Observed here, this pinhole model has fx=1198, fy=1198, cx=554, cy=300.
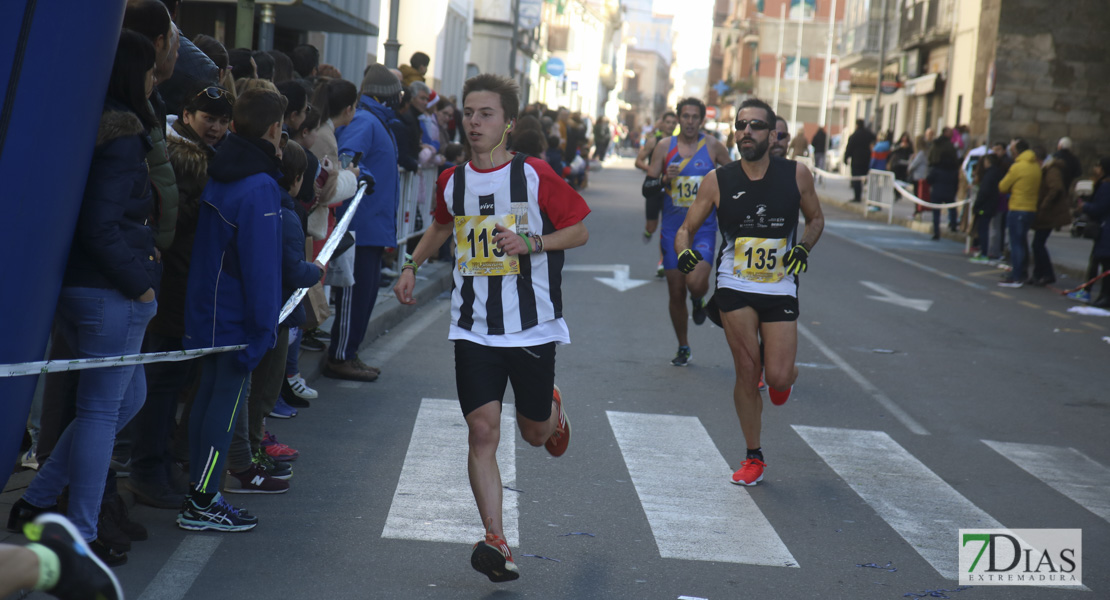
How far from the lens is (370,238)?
808 cm

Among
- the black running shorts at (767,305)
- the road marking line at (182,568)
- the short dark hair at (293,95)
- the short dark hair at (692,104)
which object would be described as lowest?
the road marking line at (182,568)

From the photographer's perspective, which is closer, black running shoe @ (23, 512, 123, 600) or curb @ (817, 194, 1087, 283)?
black running shoe @ (23, 512, 123, 600)

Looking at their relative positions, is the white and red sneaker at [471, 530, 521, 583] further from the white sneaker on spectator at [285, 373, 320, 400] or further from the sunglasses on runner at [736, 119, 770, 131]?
the white sneaker on spectator at [285, 373, 320, 400]

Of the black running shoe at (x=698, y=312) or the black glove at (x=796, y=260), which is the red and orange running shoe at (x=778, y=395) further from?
the black running shoe at (x=698, y=312)

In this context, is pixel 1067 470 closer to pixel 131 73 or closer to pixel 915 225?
pixel 131 73

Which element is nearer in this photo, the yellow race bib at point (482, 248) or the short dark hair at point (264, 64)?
the yellow race bib at point (482, 248)

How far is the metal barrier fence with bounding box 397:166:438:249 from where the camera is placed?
11.7 meters

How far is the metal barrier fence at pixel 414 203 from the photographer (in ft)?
38.3

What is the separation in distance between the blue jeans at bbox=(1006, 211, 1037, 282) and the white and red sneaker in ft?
47.7

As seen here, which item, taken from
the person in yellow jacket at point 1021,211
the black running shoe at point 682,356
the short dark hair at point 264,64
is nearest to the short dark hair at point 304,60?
the short dark hair at point 264,64

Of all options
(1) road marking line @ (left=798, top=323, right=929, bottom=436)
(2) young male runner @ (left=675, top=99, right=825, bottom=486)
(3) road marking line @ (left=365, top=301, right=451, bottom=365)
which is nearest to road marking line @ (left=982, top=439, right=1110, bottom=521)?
(1) road marking line @ (left=798, top=323, right=929, bottom=436)

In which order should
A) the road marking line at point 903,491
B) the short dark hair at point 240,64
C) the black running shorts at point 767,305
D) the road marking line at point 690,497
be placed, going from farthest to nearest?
the short dark hair at point 240,64 → the black running shorts at point 767,305 → the road marking line at point 903,491 → the road marking line at point 690,497

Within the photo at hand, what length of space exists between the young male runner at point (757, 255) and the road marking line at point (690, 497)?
0.35 metres

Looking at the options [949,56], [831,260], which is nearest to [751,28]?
[949,56]
